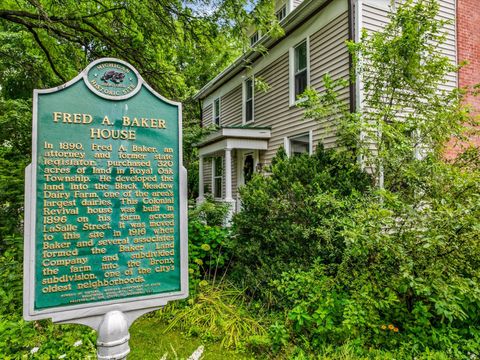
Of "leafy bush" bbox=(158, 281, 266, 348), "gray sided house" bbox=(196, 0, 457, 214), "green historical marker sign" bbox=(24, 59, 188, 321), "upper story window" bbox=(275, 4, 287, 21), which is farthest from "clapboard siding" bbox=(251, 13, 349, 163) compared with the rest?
"green historical marker sign" bbox=(24, 59, 188, 321)

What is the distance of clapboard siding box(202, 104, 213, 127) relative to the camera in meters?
17.2

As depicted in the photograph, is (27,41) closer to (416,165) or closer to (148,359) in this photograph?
(148,359)

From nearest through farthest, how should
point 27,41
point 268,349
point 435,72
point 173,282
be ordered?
point 173,282 < point 268,349 < point 435,72 < point 27,41

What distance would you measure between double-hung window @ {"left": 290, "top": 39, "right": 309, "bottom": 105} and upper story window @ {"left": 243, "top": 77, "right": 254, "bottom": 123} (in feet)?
10.1

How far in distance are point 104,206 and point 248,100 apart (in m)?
10.9

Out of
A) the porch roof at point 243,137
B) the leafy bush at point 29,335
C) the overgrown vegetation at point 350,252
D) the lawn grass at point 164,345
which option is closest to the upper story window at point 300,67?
the porch roof at point 243,137

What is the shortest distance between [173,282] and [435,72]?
18.1 ft

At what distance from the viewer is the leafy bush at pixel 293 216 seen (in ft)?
15.7

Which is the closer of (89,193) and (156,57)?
(89,193)

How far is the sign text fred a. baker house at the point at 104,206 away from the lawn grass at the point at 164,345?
1377 millimetres

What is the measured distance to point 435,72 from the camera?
532 centimetres

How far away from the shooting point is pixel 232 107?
14273mm

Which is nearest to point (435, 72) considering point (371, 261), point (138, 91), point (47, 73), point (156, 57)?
point (371, 261)

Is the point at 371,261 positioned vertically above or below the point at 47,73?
below
